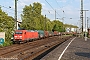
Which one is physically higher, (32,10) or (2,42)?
(32,10)

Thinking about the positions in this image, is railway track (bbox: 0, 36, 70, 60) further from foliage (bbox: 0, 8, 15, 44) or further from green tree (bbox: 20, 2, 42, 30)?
green tree (bbox: 20, 2, 42, 30)

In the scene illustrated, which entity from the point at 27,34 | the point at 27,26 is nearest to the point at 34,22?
the point at 27,26

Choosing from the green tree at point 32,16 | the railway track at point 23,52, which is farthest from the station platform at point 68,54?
the green tree at point 32,16

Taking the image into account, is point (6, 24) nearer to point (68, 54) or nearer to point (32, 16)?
point (68, 54)

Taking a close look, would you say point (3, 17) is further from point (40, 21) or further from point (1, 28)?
point (40, 21)

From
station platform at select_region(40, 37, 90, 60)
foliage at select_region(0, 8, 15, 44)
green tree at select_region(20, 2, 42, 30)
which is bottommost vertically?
station platform at select_region(40, 37, 90, 60)

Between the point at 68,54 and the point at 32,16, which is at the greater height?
the point at 32,16

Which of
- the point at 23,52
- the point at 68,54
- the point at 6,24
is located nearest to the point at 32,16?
the point at 6,24

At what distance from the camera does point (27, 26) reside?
79.3m

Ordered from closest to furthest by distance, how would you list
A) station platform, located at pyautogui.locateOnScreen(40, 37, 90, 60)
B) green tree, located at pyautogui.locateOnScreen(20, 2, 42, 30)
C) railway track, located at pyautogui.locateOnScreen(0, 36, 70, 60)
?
station platform, located at pyautogui.locateOnScreen(40, 37, 90, 60)
railway track, located at pyautogui.locateOnScreen(0, 36, 70, 60)
green tree, located at pyautogui.locateOnScreen(20, 2, 42, 30)

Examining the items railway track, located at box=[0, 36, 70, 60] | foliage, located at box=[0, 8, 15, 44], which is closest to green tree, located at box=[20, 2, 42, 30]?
foliage, located at box=[0, 8, 15, 44]

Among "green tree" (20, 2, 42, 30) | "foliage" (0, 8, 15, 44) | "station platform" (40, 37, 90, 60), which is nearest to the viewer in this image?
"station platform" (40, 37, 90, 60)

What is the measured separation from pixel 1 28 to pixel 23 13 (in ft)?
162

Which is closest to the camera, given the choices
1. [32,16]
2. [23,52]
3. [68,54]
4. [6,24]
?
[68,54]
